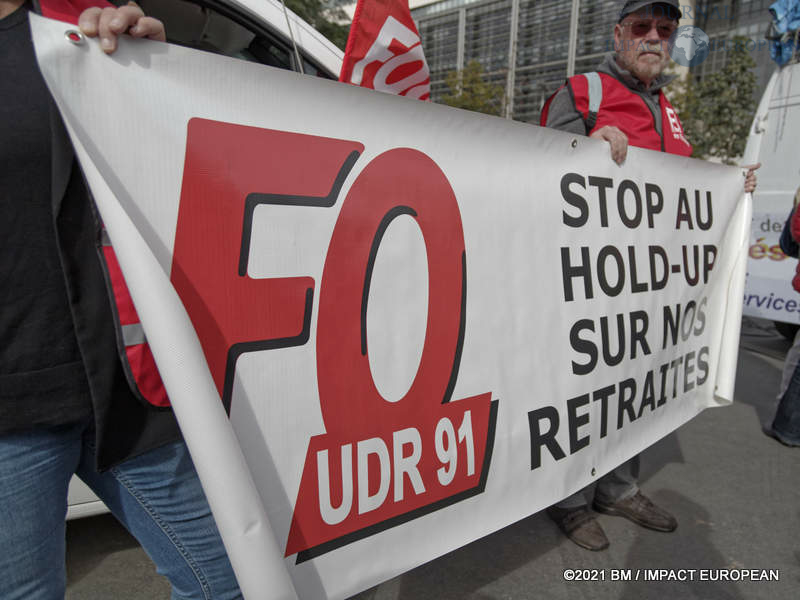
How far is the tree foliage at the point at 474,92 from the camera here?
50.6ft

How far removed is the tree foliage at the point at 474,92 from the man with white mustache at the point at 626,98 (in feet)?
43.1

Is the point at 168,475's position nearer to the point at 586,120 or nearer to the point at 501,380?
the point at 501,380

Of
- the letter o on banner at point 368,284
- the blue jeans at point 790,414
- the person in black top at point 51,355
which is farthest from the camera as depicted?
the blue jeans at point 790,414

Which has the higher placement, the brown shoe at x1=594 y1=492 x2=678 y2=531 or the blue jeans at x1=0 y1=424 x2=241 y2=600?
the blue jeans at x1=0 y1=424 x2=241 y2=600

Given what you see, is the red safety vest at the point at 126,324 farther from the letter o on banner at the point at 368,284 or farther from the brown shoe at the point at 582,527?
the brown shoe at the point at 582,527

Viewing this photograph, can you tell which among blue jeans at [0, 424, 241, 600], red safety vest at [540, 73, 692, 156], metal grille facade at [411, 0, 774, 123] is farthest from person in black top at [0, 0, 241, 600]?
metal grille facade at [411, 0, 774, 123]

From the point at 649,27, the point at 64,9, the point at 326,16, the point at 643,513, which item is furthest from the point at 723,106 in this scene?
the point at 64,9

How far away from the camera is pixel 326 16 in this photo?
9516 millimetres

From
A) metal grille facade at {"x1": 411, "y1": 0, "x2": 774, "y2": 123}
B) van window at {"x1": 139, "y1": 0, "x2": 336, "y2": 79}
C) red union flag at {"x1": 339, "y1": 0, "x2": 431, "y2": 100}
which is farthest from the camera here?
metal grille facade at {"x1": 411, "y1": 0, "x2": 774, "y2": 123}

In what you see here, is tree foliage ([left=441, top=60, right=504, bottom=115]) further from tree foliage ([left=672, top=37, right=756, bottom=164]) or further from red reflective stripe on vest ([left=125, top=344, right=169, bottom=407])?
red reflective stripe on vest ([left=125, top=344, right=169, bottom=407])

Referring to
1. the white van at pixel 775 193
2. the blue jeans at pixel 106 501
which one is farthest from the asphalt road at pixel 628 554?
the white van at pixel 775 193

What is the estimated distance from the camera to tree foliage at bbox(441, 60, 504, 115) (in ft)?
50.6

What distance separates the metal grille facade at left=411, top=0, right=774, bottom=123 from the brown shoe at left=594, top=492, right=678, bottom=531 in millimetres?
15539

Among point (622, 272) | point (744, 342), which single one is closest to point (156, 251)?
point (622, 272)
